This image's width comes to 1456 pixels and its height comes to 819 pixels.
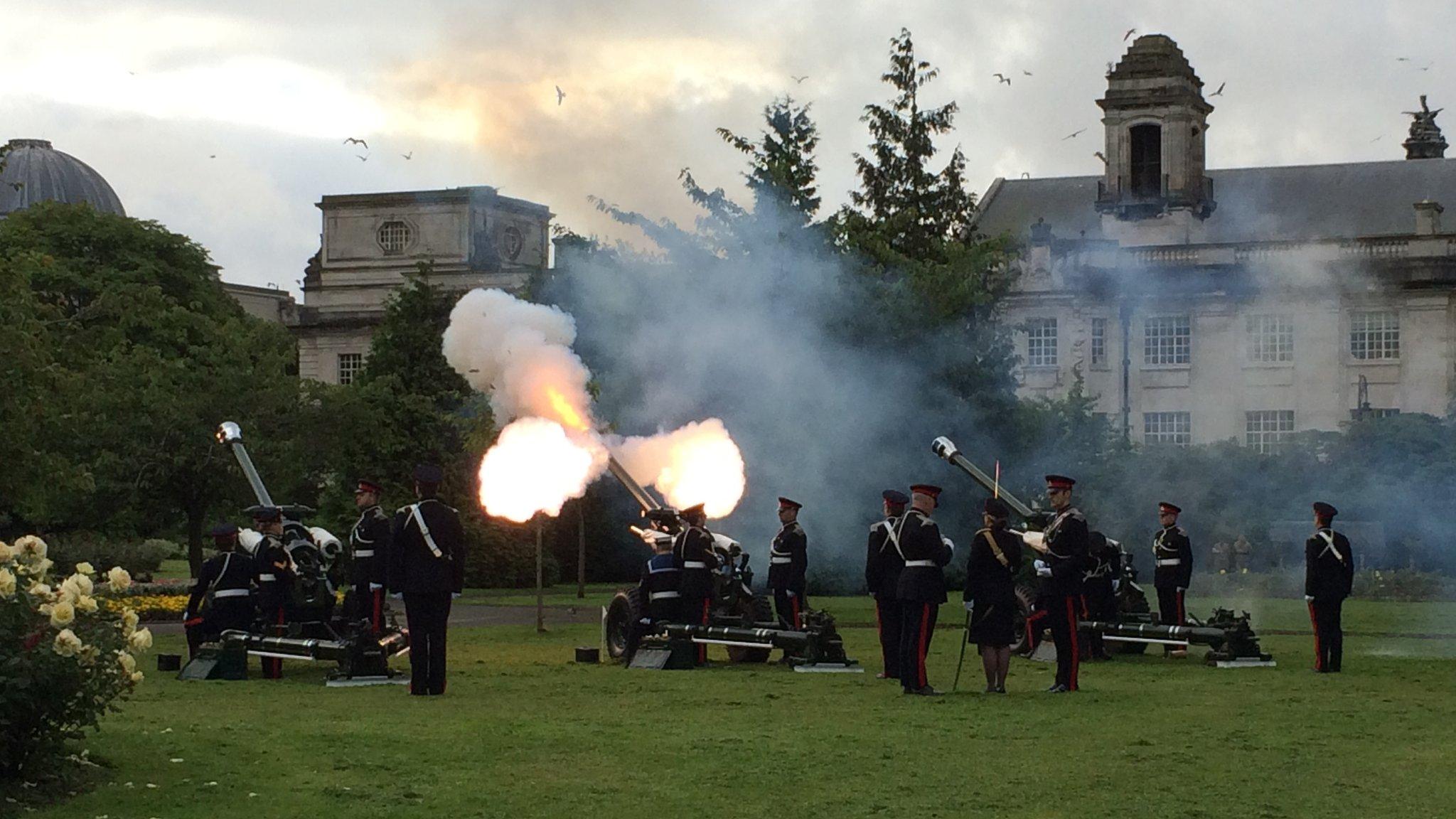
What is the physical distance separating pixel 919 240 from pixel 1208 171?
45902 millimetres

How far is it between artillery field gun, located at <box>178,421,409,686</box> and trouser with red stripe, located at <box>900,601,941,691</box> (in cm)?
500

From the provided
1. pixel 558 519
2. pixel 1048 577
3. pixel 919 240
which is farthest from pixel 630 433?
pixel 558 519

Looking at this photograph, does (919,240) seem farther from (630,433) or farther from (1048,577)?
(1048,577)

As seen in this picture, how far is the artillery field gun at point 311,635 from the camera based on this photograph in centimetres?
2022

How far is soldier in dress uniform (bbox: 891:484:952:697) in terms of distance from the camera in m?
18.9

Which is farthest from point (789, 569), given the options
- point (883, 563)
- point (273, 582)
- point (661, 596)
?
point (273, 582)

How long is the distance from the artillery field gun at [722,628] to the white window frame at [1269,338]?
41422mm

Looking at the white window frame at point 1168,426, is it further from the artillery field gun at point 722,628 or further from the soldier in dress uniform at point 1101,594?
the artillery field gun at point 722,628

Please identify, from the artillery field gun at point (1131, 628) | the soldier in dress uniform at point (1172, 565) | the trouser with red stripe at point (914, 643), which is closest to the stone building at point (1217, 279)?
the soldier in dress uniform at point (1172, 565)

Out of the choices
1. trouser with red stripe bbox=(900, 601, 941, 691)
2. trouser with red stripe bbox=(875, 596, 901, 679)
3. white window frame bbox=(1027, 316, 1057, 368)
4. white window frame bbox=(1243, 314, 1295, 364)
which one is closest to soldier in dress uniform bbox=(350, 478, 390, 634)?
trouser with red stripe bbox=(875, 596, 901, 679)

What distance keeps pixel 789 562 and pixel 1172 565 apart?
4787 mm

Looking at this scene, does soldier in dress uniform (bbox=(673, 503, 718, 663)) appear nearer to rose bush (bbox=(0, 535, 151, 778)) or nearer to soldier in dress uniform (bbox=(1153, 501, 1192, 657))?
soldier in dress uniform (bbox=(1153, 501, 1192, 657))

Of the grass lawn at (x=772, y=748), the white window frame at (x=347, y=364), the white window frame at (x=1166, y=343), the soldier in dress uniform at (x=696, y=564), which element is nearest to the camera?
the grass lawn at (x=772, y=748)

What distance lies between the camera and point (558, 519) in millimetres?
51156
